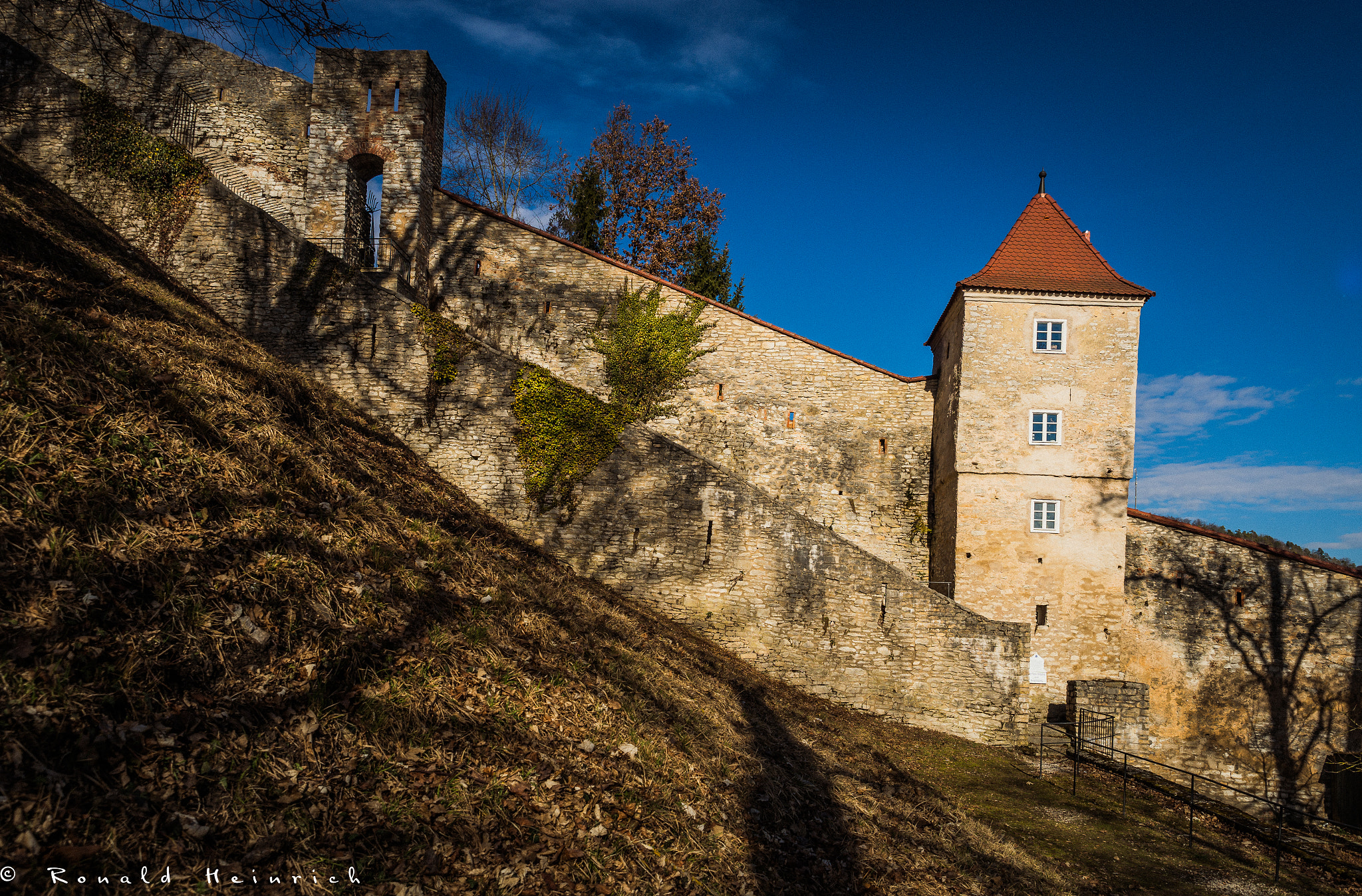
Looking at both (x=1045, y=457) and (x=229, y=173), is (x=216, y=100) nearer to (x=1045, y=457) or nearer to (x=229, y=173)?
(x=229, y=173)

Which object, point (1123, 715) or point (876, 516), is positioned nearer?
point (1123, 715)

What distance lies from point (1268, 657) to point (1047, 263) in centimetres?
1084

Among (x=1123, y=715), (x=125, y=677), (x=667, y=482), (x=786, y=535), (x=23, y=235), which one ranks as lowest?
(x=1123, y=715)

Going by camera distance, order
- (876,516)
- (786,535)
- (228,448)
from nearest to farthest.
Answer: (228,448) → (786,535) → (876,516)

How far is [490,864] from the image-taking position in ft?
12.5

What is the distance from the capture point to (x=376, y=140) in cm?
1777

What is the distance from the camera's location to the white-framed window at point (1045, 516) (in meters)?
16.1

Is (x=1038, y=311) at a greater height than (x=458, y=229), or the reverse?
(x=458, y=229)

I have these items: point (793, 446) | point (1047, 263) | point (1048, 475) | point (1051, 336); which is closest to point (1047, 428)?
point (1048, 475)

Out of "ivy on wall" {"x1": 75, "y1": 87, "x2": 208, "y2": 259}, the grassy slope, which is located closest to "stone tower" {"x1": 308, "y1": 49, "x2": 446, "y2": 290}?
"ivy on wall" {"x1": 75, "y1": 87, "x2": 208, "y2": 259}

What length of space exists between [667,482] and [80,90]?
14.6 metres

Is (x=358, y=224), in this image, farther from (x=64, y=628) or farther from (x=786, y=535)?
(x=64, y=628)

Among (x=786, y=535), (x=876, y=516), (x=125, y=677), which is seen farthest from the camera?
(x=876, y=516)

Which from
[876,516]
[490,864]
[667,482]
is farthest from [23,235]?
[876,516]
